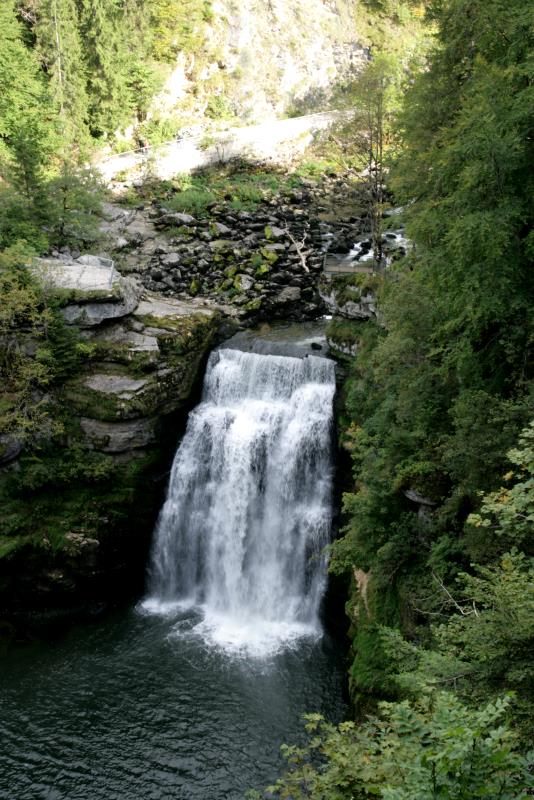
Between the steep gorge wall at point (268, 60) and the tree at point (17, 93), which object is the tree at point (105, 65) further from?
the tree at point (17, 93)

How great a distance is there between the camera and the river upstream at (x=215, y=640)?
14.6 meters

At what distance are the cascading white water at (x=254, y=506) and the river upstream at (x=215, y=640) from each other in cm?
5

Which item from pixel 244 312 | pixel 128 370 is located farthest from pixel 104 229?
pixel 128 370

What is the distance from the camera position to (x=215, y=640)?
18891 millimetres

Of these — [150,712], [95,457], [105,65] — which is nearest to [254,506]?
[95,457]

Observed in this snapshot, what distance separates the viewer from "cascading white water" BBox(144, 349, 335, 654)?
20516mm

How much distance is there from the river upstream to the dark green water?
0.04 m

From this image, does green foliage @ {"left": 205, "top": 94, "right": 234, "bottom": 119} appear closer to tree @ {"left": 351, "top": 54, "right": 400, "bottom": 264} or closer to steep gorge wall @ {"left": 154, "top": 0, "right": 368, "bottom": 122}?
steep gorge wall @ {"left": 154, "top": 0, "right": 368, "bottom": 122}

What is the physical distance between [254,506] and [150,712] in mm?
7663

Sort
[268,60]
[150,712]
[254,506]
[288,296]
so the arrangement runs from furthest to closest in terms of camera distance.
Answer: [268,60] → [288,296] → [254,506] → [150,712]

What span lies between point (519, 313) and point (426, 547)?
573 cm

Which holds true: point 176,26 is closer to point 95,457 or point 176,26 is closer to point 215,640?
point 95,457

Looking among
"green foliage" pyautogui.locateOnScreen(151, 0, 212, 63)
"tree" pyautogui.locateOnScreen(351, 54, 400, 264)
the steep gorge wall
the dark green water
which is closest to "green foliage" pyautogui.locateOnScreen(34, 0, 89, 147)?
the steep gorge wall

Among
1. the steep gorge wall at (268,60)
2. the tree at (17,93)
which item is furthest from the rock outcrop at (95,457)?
the steep gorge wall at (268,60)
